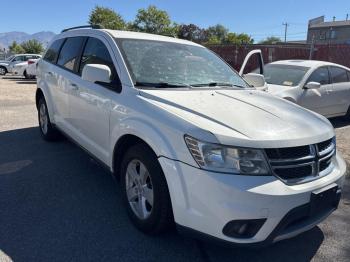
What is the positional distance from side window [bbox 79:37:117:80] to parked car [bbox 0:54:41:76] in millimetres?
19607

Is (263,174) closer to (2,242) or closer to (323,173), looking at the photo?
(323,173)

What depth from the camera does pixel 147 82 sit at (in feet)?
11.7

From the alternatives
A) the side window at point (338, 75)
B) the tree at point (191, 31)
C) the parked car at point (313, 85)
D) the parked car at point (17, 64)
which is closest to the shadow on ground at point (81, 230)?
the parked car at point (313, 85)

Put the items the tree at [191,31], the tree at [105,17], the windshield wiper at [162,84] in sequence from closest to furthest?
the windshield wiper at [162,84]
the tree at [105,17]
the tree at [191,31]

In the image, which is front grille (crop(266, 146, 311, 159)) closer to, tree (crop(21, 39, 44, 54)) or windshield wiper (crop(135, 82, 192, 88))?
windshield wiper (crop(135, 82, 192, 88))

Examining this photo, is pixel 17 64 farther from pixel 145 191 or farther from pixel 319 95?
pixel 145 191

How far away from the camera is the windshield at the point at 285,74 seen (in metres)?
7.59

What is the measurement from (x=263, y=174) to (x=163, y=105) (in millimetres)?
1010

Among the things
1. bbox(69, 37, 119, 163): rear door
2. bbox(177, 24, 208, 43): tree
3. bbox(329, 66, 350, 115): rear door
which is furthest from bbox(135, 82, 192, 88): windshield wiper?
bbox(177, 24, 208, 43): tree

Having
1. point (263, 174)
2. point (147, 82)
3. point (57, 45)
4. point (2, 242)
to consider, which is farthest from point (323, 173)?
point (57, 45)

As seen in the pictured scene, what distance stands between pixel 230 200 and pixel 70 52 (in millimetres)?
3441

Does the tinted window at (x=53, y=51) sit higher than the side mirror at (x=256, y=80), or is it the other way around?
the tinted window at (x=53, y=51)

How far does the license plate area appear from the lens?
2.77m

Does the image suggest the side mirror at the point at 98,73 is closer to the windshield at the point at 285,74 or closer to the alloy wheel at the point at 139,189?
the alloy wheel at the point at 139,189
